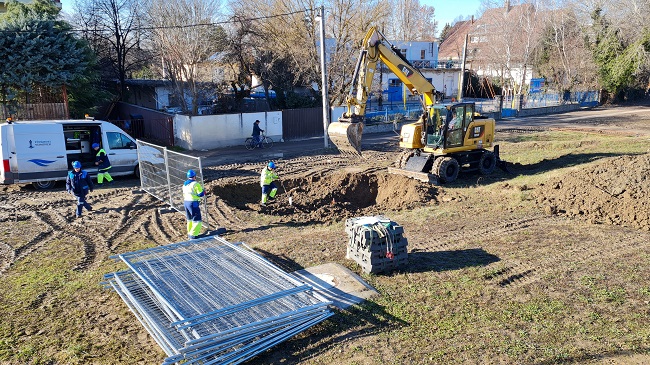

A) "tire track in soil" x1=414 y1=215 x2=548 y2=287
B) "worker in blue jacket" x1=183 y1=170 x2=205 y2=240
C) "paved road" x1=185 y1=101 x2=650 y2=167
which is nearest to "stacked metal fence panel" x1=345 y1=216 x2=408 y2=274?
"tire track in soil" x1=414 y1=215 x2=548 y2=287

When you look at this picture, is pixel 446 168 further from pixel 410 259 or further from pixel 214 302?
pixel 214 302

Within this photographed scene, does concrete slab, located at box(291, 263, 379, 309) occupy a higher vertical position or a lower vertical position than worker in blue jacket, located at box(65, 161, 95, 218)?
lower

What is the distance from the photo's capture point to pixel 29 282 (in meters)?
8.02

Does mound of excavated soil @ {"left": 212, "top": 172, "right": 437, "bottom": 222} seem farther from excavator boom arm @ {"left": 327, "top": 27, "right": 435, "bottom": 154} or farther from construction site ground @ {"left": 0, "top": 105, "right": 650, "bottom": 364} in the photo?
excavator boom arm @ {"left": 327, "top": 27, "right": 435, "bottom": 154}

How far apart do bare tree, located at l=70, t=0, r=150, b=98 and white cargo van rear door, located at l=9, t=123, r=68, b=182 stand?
723 inches

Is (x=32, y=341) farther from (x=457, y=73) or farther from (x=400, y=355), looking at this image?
(x=457, y=73)

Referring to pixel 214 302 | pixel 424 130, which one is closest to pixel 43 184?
pixel 214 302

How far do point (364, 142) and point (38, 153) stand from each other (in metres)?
15.1

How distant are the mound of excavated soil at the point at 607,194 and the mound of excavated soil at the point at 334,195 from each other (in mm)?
3360

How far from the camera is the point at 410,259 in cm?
886

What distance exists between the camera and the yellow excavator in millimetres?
15008

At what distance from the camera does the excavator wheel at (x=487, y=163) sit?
53.8 ft

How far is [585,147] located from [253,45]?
18.3 meters

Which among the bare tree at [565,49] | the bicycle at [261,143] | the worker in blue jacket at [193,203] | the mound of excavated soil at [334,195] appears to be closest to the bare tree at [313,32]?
the bicycle at [261,143]
